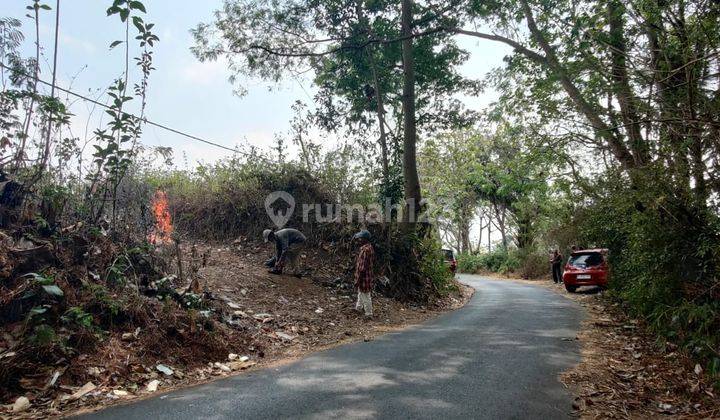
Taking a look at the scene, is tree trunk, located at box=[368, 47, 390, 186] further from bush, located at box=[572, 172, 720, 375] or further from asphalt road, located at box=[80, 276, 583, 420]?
asphalt road, located at box=[80, 276, 583, 420]

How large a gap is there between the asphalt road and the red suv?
11.0 meters

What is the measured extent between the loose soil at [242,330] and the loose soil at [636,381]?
3667 millimetres

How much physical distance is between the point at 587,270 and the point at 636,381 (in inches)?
525

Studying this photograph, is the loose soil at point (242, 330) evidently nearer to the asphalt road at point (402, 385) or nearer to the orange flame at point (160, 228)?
the asphalt road at point (402, 385)

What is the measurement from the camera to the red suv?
58.7 feet

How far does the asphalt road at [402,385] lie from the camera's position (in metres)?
4.45

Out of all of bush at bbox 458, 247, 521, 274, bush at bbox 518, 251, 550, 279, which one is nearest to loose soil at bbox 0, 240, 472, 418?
bush at bbox 518, 251, 550, 279

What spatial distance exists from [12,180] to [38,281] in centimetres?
206

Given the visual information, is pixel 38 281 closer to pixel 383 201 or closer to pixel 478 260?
pixel 383 201

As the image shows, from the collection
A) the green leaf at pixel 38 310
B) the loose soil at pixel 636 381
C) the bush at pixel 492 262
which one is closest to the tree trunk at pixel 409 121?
the loose soil at pixel 636 381

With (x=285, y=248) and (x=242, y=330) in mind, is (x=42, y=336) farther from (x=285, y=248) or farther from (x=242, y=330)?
(x=285, y=248)

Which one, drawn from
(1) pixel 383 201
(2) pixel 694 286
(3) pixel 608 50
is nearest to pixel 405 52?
(1) pixel 383 201

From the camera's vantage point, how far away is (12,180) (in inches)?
272

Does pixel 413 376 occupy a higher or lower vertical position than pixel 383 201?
lower
